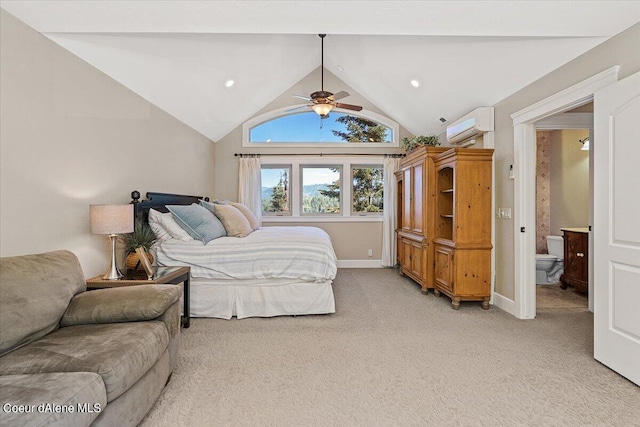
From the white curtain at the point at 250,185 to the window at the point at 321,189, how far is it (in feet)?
2.80

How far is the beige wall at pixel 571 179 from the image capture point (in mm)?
5438

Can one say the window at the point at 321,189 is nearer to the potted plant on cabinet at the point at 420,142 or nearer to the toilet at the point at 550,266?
the potted plant on cabinet at the point at 420,142

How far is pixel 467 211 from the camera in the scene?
12.8 feet

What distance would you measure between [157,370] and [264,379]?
67 centimetres

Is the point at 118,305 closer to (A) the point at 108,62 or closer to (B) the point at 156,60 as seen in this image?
(A) the point at 108,62

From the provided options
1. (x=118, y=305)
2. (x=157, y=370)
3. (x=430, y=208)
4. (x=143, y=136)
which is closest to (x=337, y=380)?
(x=157, y=370)

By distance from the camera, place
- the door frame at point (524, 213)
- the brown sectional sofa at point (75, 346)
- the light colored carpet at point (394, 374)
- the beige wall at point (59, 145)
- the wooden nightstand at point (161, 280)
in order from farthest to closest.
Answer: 1. the door frame at point (524, 213)
2. the wooden nightstand at point (161, 280)
3. the beige wall at point (59, 145)
4. the light colored carpet at point (394, 374)
5. the brown sectional sofa at point (75, 346)

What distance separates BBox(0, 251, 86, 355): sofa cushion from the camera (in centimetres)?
163

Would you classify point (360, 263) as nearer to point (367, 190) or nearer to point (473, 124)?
point (367, 190)

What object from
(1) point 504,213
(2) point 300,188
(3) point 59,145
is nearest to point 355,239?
(2) point 300,188

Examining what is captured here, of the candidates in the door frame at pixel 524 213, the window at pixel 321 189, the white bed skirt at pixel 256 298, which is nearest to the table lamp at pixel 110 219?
the white bed skirt at pixel 256 298

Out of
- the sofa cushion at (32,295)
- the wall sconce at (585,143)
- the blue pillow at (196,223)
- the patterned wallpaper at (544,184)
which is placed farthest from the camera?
the patterned wallpaper at (544,184)

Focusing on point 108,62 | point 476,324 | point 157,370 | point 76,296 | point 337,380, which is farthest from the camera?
point 476,324

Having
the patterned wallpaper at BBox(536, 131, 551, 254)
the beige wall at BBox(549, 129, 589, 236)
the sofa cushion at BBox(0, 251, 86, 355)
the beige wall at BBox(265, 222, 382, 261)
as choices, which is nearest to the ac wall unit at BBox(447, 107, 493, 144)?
the patterned wallpaper at BBox(536, 131, 551, 254)
